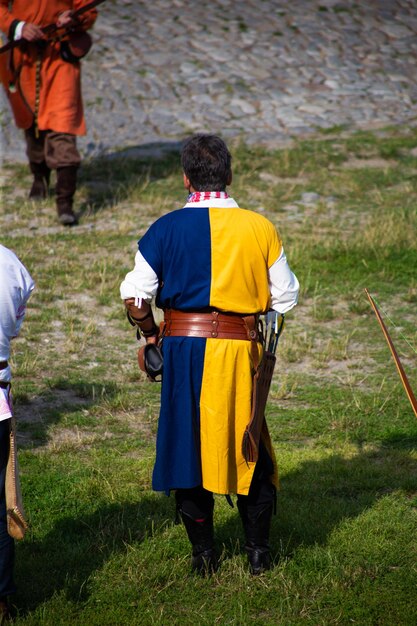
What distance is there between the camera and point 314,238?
9.53 meters

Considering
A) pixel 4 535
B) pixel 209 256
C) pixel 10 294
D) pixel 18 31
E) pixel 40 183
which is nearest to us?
pixel 10 294

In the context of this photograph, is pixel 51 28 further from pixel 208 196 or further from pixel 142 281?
pixel 142 281

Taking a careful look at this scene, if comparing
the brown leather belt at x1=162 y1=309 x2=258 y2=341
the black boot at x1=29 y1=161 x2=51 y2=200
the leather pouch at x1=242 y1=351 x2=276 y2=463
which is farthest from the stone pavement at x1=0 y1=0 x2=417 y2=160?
the leather pouch at x1=242 y1=351 x2=276 y2=463

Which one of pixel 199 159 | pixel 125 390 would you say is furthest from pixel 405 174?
pixel 199 159

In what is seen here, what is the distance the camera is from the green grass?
439 cm

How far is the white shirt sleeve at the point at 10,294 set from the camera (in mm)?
3818

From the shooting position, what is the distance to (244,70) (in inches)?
571

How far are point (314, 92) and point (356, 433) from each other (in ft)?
28.2

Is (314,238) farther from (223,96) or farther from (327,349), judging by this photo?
(223,96)

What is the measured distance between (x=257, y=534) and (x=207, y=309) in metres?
1.01

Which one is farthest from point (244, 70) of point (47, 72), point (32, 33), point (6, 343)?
point (6, 343)

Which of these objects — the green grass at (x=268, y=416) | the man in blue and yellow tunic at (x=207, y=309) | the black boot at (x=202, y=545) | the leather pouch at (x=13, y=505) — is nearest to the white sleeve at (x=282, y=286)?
the man in blue and yellow tunic at (x=207, y=309)

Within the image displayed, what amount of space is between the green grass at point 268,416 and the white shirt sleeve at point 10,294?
113 centimetres

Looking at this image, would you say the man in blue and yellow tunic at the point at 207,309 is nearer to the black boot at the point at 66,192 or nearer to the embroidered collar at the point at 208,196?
the embroidered collar at the point at 208,196
